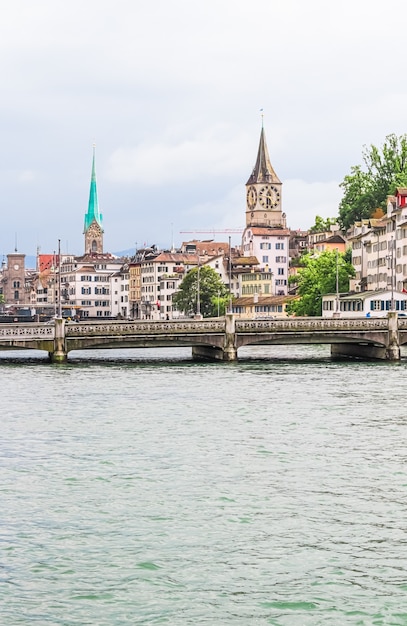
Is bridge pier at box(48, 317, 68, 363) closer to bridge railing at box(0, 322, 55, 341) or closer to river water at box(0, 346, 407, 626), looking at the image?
bridge railing at box(0, 322, 55, 341)

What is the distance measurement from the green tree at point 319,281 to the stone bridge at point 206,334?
5612cm

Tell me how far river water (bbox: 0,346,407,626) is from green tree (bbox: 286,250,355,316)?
87.2m

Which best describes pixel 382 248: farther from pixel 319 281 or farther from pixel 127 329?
pixel 127 329

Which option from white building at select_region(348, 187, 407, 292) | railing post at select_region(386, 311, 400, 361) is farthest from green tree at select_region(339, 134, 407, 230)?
railing post at select_region(386, 311, 400, 361)

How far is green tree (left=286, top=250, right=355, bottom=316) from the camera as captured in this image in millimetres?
139250

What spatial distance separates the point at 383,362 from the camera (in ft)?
265

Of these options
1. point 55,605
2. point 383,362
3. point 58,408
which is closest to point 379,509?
point 55,605

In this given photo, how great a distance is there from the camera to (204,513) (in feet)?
89.9

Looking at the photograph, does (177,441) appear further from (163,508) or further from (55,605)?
(55,605)

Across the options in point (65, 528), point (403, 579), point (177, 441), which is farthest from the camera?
point (177, 441)

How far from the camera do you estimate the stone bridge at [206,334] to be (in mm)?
77625

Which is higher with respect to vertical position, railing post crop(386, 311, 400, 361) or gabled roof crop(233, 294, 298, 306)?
gabled roof crop(233, 294, 298, 306)

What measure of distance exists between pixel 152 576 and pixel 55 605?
86.3 inches

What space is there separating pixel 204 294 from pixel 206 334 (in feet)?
311
